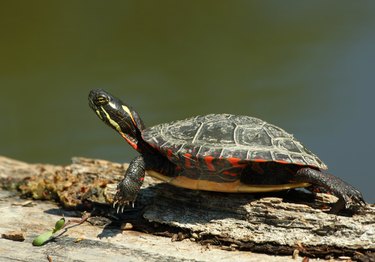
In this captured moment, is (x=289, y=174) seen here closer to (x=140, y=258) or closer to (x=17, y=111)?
(x=140, y=258)

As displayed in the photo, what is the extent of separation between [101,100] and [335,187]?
169 cm

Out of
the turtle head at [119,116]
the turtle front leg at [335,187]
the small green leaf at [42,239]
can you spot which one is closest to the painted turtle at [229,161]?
the turtle front leg at [335,187]

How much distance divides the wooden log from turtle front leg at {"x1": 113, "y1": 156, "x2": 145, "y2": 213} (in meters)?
0.17

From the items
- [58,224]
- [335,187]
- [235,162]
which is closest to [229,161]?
[235,162]

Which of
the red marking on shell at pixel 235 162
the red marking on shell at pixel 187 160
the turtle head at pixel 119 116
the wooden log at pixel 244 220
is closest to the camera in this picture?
the wooden log at pixel 244 220

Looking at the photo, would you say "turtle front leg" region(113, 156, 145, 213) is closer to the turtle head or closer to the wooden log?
the wooden log

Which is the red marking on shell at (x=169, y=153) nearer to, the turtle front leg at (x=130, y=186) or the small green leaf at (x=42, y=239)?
the turtle front leg at (x=130, y=186)

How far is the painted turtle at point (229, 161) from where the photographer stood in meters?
3.35

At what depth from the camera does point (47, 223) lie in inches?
150

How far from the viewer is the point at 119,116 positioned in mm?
3947

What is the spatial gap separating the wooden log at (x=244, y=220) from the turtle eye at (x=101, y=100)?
58 centimetres

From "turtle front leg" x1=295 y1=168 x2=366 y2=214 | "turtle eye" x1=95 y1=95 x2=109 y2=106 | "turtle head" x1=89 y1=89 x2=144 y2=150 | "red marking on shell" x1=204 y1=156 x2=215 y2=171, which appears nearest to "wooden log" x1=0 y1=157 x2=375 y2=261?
"turtle front leg" x1=295 y1=168 x2=366 y2=214

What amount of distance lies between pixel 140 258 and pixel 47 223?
86 centimetres

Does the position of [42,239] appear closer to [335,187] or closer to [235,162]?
[235,162]
